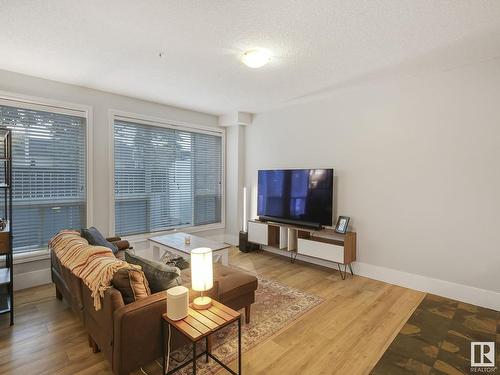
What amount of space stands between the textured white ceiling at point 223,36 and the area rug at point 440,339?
8.50 ft

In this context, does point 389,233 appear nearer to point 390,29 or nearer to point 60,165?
point 390,29

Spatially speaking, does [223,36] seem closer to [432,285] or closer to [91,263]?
[91,263]

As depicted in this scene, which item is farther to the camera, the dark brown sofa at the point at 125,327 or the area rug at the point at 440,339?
the area rug at the point at 440,339

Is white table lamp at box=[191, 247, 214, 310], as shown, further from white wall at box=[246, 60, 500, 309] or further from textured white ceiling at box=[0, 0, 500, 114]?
white wall at box=[246, 60, 500, 309]

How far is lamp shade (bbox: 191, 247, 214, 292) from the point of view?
1.85 m

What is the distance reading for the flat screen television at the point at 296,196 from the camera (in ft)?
12.7

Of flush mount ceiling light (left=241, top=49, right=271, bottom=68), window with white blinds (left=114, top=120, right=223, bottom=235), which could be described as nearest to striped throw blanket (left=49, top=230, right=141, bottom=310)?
window with white blinds (left=114, top=120, right=223, bottom=235)

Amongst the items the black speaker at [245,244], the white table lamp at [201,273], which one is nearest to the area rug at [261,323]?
the white table lamp at [201,273]

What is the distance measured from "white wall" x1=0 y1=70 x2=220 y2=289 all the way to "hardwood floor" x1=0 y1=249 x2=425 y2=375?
0.26 meters

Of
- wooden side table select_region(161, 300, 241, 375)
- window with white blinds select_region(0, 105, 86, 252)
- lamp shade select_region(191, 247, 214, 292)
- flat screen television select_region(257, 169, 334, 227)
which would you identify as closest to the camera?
wooden side table select_region(161, 300, 241, 375)

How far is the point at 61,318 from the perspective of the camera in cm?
257

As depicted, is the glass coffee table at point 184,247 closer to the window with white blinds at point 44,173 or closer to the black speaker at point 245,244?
the window with white blinds at point 44,173

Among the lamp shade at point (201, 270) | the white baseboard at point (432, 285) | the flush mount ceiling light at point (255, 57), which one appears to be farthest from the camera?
the white baseboard at point (432, 285)

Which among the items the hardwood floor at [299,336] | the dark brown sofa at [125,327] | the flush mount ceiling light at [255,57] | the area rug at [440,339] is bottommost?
the hardwood floor at [299,336]
